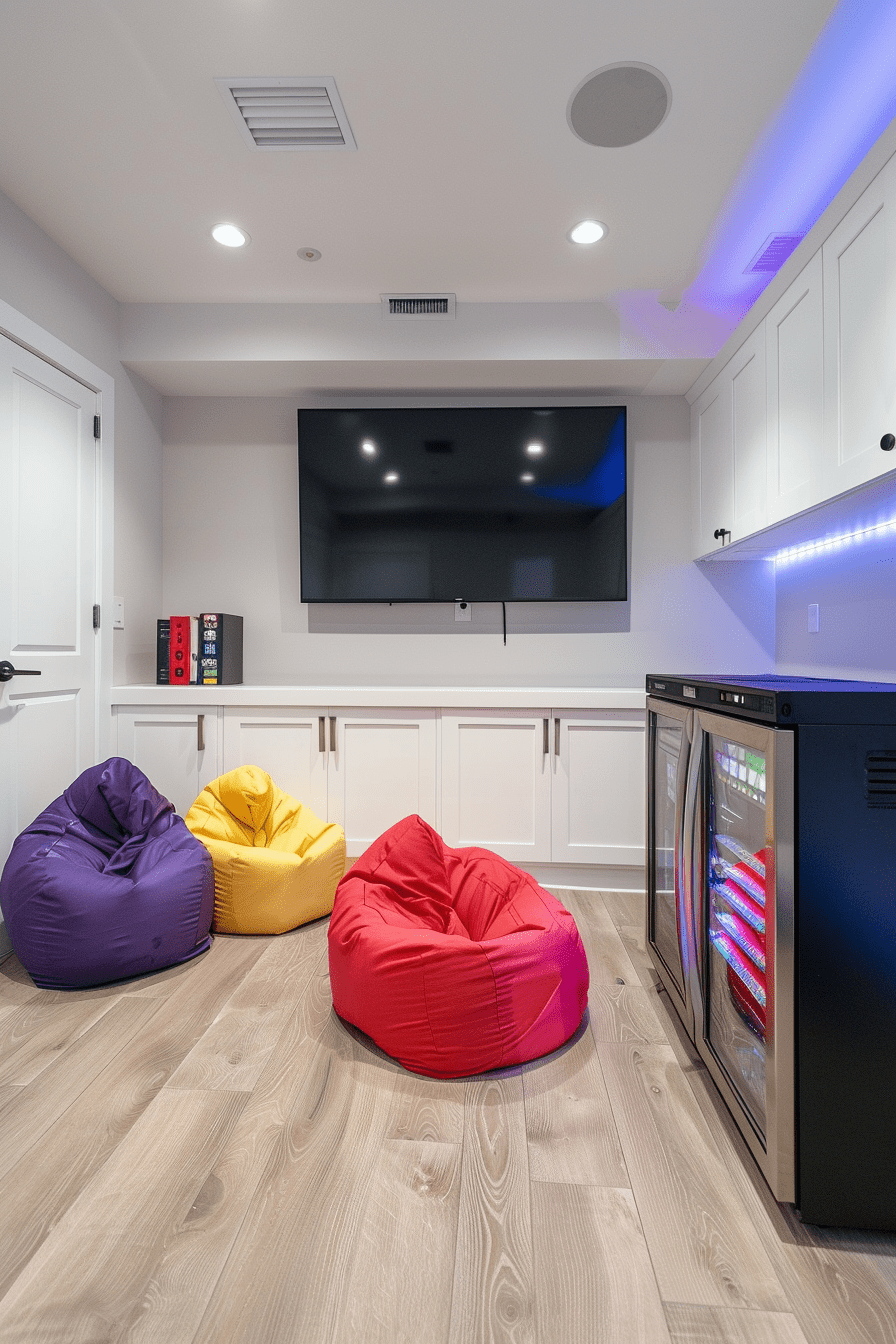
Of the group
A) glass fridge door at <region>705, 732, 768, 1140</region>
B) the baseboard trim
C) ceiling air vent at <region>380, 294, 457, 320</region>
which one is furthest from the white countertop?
ceiling air vent at <region>380, 294, 457, 320</region>

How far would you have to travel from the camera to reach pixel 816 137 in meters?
2.08

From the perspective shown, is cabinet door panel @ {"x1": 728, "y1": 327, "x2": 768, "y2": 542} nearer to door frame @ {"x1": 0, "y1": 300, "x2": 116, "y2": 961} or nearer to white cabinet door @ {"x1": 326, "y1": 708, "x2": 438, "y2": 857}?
white cabinet door @ {"x1": 326, "y1": 708, "x2": 438, "y2": 857}

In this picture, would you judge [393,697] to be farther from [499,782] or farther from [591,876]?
[591,876]

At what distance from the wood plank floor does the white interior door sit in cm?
102

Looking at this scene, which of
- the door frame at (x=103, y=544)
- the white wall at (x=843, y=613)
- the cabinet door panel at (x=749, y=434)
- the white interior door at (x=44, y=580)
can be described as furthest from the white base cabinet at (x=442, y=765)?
the cabinet door panel at (x=749, y=434)

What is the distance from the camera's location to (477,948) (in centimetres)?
161

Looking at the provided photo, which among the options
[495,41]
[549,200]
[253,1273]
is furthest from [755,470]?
[253,1273]

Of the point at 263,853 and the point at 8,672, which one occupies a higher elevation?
the point at 8,672

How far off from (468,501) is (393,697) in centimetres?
111

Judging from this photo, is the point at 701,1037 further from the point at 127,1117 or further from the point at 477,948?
the point at 127,1117

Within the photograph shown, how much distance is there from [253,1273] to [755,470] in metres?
2.79

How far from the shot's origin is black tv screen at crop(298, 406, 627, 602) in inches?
131

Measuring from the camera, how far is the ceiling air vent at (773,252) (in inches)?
99.3

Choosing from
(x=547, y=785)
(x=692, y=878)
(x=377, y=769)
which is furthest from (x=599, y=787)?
(x=692, y=878)
